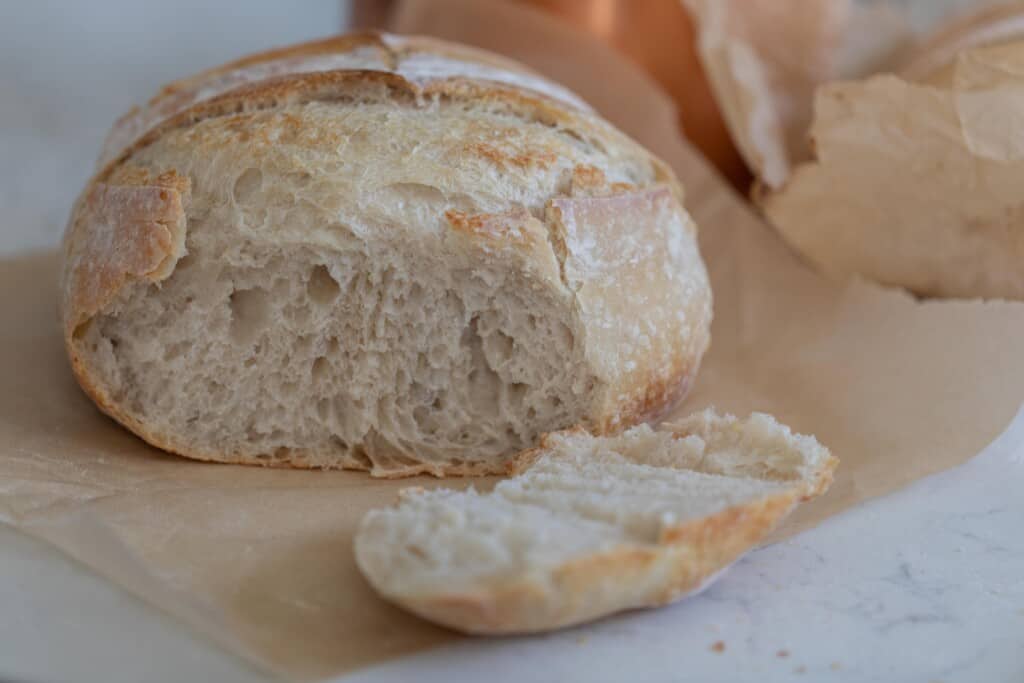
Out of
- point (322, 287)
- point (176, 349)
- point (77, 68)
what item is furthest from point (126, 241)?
point (77, 68)

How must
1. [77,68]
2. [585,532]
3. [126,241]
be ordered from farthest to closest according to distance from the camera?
1. [77,68]
2. [126,241]
3. [585,532]

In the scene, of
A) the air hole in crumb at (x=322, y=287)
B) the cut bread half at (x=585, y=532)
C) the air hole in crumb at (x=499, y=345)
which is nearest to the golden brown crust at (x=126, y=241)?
the air hole in crumb at (x=322, y=287)

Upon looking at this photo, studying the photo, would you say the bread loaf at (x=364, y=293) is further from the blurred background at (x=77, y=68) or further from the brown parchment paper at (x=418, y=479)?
the blurred background at (x=77, y=68)

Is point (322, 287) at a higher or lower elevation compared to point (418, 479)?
higher

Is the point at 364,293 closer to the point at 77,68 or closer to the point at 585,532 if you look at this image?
the point at 585,532

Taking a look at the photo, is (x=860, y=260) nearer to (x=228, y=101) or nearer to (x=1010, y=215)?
(x=1010, y=215)

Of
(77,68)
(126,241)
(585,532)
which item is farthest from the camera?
(77,68)

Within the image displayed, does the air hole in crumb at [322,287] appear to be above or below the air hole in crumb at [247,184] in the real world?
below
